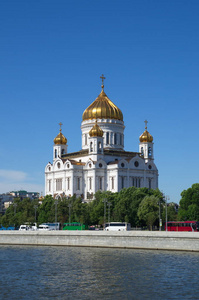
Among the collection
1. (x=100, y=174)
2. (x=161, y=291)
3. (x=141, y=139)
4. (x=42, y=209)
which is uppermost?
(x=141, y=139)

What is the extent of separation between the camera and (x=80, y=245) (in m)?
52.7

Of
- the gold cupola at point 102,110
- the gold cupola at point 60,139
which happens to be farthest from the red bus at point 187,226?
the gold cupola at point 60,139

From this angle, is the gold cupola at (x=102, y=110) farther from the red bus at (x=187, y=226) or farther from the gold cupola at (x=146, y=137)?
the red bus at (x=187, y=226)

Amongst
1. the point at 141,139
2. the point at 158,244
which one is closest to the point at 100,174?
the point at 141,139

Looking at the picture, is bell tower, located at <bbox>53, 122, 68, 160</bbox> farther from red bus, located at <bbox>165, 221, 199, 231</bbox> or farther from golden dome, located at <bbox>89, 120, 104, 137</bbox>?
red bus, located at <bbox>165, 221, 199, 231</bbox>

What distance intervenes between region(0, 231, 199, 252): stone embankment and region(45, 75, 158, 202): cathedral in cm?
2434

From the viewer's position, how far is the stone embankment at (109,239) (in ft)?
148

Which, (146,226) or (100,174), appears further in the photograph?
(100,174)

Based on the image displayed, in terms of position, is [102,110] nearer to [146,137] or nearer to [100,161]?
[146,137]

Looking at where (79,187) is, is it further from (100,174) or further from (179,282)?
(179,282)

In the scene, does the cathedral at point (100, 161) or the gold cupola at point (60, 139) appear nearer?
the cathedral at point (100, 161)

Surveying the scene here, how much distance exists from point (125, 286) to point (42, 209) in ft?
163

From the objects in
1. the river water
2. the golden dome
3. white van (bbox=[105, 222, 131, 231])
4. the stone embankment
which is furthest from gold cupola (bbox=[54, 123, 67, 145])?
the river water

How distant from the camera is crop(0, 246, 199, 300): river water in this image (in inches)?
1056
